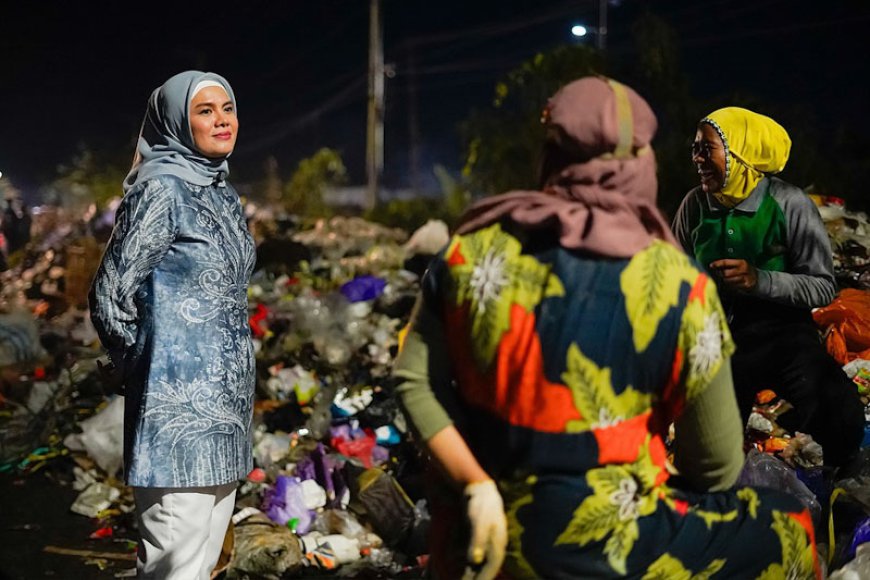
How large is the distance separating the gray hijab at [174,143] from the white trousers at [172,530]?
38.8 inches

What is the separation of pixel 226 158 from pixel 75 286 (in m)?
7.87

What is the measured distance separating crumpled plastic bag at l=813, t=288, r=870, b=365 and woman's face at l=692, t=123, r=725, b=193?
175 centimetres

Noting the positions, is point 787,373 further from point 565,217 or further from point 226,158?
point 226,158

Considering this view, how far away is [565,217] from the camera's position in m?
1.77

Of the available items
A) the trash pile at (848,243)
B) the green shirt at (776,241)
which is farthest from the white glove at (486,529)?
the trash pile at (848,243)

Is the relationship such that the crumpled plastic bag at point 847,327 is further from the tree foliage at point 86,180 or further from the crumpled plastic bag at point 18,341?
the tree foliage at point 86,180

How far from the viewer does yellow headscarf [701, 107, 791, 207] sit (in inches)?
126

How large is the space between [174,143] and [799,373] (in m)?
2.36

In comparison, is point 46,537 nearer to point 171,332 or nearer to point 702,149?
point 171,332

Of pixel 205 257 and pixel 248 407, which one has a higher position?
pixel 205 257

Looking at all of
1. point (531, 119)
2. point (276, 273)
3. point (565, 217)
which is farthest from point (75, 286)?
point (565, 217)

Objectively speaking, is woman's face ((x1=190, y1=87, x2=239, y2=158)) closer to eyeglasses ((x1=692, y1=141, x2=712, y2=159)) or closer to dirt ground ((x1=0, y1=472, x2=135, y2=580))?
eyeglasses ((x1=692, y1=141, x2=712, y2=159))

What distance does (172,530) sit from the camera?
2740mm

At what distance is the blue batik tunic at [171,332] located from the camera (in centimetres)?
273
